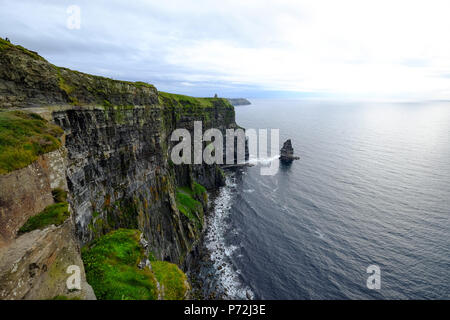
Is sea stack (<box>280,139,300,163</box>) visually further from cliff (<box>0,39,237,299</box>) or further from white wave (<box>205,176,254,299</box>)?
cliff (<box>0,39,237,299</box>)

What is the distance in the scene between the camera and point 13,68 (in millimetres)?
17875

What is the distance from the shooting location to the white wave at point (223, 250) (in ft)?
127

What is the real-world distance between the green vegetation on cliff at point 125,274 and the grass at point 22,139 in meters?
9.19

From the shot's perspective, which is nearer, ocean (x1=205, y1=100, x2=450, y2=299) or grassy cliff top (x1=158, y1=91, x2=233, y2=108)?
ocean (x1=205, y1=100, x2=450, y2=299)

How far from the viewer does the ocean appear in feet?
126

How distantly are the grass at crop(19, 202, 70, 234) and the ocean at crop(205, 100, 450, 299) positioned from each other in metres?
33.5

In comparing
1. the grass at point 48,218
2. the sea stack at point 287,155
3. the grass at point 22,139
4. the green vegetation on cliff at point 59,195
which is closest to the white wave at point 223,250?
the green vegetation on cliff at point 59,195

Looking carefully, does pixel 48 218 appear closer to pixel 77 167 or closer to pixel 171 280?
pixel 77 167

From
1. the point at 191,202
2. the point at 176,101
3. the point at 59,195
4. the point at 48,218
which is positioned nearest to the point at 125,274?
the point at 48,218

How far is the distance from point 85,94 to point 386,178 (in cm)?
8907

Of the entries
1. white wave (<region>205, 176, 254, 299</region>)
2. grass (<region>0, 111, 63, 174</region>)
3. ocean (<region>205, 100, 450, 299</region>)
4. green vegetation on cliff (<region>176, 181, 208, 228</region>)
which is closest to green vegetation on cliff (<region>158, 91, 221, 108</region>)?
green vegetation on cliff (<region>176, 181, 208, 228</region>)

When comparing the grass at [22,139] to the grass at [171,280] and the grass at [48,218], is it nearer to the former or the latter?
the grass at [48,218]

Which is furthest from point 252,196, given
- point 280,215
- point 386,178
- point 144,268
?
point 144,268
